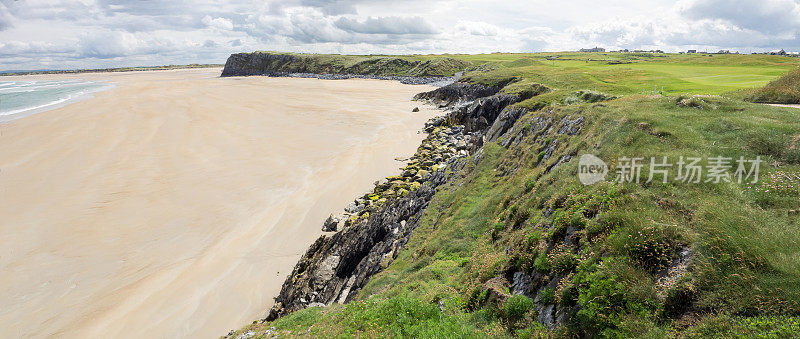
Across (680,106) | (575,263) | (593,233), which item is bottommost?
(575,263)

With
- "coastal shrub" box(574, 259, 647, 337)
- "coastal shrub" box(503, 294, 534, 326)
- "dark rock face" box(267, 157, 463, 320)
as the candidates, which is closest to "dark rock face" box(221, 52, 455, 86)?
"dark rock face" box(267, 157, 463, 320)

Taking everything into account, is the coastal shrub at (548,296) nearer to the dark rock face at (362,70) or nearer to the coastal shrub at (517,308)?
the coastal shrub at (517,308)

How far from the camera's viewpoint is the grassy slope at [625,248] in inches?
256

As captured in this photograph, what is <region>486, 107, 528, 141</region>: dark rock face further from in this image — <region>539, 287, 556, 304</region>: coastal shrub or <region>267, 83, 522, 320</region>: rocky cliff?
<region>539, 287, 556, 304</region>: coastal shrub

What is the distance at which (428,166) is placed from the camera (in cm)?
3481

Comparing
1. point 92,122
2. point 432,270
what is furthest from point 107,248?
point 92,122

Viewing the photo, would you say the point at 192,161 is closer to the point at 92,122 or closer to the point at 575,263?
the point at 92,122

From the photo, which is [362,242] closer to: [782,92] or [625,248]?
[625,248]

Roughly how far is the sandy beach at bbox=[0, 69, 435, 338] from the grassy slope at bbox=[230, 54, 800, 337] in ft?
33.2

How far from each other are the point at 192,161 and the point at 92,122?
34162 mm

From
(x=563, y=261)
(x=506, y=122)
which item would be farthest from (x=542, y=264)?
(x=506, y=122)

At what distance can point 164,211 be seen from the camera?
2906cm

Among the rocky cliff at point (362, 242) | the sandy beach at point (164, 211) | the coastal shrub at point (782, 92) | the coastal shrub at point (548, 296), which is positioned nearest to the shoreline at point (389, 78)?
the sandy beach at point (164, 211)

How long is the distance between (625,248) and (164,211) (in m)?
33.3
